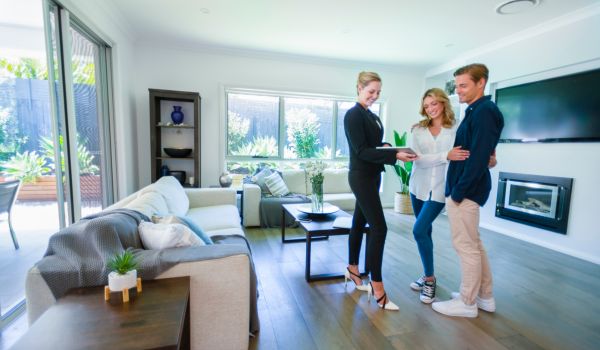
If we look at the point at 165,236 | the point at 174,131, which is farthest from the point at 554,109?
the point at 174,131

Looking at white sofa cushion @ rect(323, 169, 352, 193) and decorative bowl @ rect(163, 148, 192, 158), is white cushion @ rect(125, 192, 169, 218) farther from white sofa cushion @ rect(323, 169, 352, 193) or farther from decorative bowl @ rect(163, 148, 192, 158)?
white sofa cushion @ rect(323, 169, 352, 193)

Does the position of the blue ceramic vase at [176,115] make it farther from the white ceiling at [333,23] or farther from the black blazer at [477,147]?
the black blazer at [477,147]

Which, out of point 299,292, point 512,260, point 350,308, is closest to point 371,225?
point 350,308

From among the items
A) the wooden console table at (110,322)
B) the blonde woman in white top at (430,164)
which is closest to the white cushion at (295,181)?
the blonde woman in white top at (430,164)

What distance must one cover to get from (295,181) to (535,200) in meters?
3.04

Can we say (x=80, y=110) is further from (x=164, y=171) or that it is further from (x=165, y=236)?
(x=165, y=236)

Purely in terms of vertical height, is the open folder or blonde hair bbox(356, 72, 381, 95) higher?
blonde hair bbox(356, 72, 381, 95)

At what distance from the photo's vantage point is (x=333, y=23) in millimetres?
3254

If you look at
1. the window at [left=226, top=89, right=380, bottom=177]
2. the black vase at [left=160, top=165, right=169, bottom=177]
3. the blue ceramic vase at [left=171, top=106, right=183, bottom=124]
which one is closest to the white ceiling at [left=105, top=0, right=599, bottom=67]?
the window at [left=226, top=89, right=380, bottom=177]

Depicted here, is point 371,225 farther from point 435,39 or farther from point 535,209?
point 435,39

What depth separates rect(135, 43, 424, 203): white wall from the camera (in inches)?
157

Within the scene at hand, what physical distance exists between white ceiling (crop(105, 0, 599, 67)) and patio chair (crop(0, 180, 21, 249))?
2104mm

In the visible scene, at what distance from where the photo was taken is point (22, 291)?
1901 mm

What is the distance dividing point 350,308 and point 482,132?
1372mm
